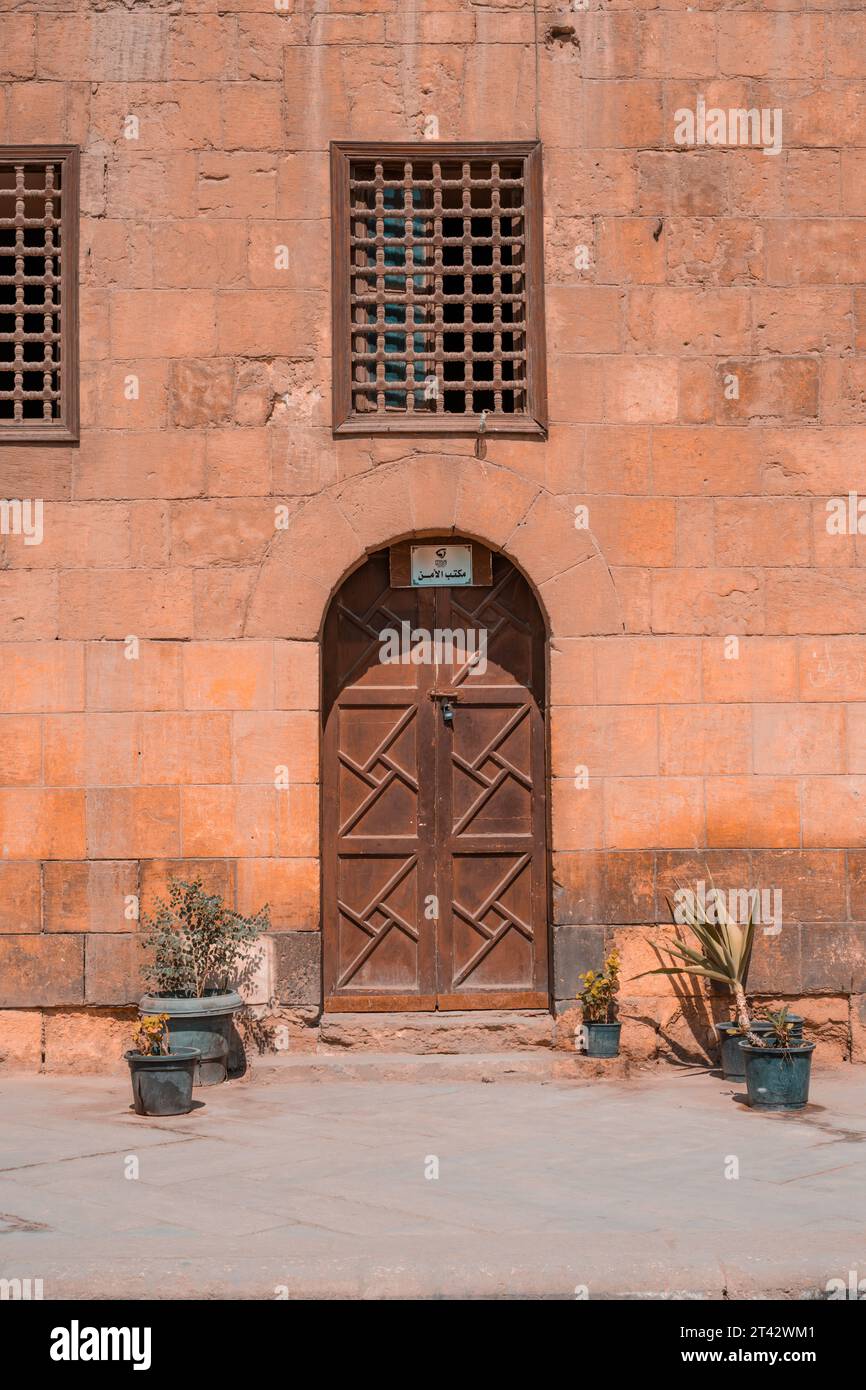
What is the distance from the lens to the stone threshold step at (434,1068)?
9.49 meters

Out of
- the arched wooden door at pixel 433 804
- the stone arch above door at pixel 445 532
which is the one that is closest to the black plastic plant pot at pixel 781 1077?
the arched wooden door at pixel 433 804

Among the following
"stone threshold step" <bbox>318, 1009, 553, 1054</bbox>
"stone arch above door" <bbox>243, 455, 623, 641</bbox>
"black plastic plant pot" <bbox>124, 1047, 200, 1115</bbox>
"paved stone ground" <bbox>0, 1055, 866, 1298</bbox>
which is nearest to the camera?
"paved stone ground" <bbox>0, 1055, 866, 1298</bbox>

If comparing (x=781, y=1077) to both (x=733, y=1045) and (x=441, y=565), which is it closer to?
(x=733, y=1045)

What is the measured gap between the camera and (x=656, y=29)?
399 inches

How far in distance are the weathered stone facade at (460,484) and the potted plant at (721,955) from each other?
0.58 ft

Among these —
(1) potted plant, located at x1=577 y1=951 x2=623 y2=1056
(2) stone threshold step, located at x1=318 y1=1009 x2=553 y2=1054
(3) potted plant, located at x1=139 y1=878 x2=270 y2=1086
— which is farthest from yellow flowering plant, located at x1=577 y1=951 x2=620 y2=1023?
(3) potted plant, located at x1=139 y1=878 x2=270 y2=1086

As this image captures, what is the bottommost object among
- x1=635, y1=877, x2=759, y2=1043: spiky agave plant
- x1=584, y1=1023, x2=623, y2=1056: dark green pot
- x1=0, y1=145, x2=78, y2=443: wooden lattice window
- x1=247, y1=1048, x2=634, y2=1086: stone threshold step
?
x1=247, y1=1048, x2=634, y2=1086: stone threshold step

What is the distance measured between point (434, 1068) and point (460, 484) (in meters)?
3.54

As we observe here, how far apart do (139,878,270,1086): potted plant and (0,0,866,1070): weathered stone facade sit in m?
0.20

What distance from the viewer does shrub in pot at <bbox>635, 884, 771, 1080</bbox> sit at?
9414 mm

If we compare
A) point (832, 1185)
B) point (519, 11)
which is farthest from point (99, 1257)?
point (519, 11)

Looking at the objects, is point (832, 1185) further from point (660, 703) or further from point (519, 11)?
point (519, 11)

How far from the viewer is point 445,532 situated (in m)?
10.0

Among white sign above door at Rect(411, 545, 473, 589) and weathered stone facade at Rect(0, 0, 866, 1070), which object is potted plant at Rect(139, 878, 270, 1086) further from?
white sign above door at Rect(411, 545, 473, 589)
